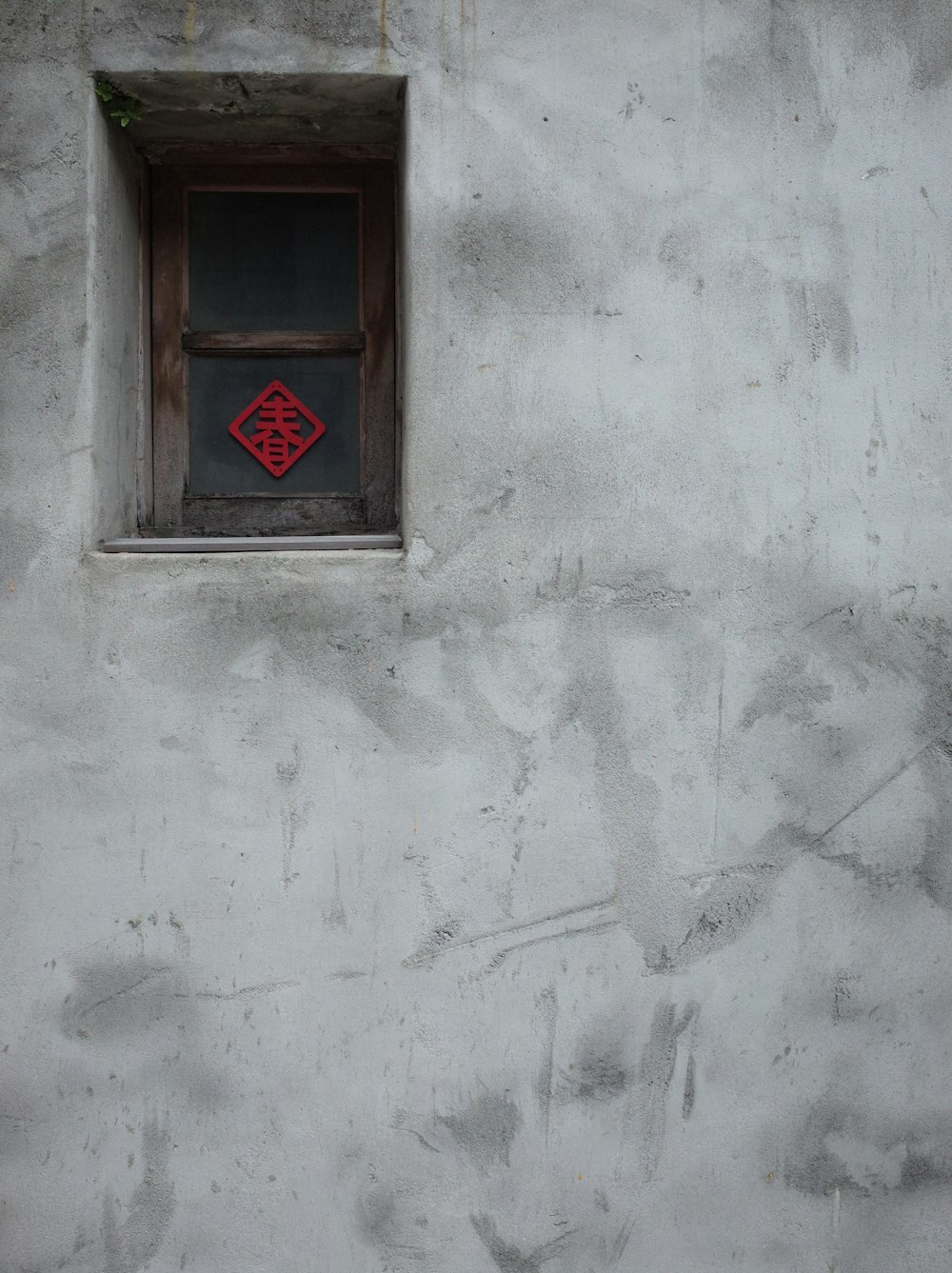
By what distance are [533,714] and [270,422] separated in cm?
106

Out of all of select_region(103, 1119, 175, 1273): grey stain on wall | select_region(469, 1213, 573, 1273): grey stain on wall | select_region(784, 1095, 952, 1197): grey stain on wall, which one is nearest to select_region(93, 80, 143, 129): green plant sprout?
select_region(103, 1119, 175, 1273): grey stain on wall

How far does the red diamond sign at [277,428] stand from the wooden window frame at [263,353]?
0.10 m

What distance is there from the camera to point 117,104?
235 cm

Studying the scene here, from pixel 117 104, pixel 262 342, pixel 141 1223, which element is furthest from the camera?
pixel 262 342

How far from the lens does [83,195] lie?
89.9 inches

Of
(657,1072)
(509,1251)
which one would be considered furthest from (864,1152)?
(509,1251)

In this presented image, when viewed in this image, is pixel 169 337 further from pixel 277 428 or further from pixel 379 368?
pixel 379 368

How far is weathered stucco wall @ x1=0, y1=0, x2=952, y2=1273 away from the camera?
226 cm

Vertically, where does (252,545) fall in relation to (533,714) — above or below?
above

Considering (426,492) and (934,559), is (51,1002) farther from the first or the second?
(934,559)

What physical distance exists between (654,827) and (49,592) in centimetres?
152

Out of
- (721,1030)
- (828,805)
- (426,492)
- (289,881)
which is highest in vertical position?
(426,492)

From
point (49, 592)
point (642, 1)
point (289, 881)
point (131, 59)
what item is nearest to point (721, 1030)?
point (289, 881)

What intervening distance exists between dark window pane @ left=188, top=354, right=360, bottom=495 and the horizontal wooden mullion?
0.9 inches
